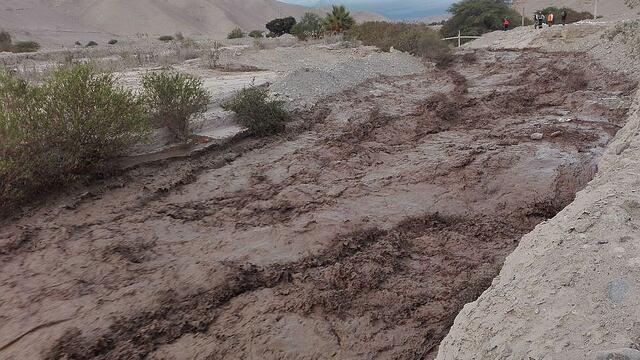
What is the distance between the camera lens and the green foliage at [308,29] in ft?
113

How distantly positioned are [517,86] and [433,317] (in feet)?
42.6

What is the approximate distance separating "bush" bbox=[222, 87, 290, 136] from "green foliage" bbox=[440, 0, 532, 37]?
103 feet

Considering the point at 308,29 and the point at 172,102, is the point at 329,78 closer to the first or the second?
the point at 172,102

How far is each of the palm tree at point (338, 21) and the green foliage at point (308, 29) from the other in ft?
2.45

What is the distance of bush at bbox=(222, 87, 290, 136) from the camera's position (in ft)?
38.5

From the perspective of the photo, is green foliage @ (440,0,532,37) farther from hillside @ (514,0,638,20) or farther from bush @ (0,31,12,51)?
bush @ (0,31,12,51)

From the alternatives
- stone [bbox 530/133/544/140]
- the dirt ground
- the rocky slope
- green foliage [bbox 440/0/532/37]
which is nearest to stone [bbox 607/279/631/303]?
the rocky slope

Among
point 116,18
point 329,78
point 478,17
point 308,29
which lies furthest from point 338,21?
point 116,18

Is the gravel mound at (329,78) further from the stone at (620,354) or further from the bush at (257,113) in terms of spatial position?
the stone at (620,354)

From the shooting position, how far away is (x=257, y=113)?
11.9 metres

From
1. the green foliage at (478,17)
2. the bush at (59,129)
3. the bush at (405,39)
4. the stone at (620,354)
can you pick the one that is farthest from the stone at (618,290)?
the green foliage at (478,17)

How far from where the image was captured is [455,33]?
135 ft

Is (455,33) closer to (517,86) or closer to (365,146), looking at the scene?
(517,86)

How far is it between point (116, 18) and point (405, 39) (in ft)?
195
